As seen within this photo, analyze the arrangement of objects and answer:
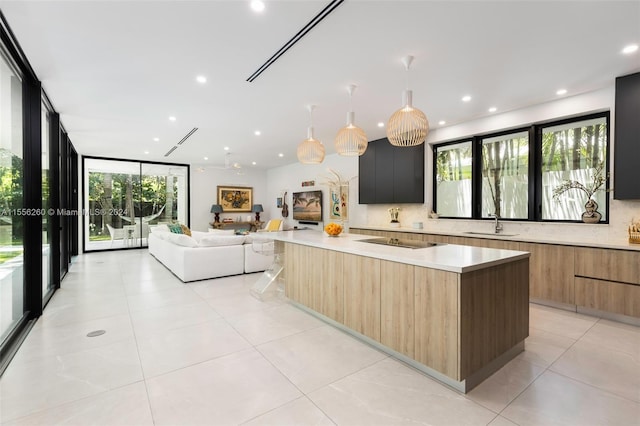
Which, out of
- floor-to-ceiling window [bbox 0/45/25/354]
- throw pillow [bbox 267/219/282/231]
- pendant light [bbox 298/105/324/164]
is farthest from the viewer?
throw pillow [bbox 267/219/282/231]

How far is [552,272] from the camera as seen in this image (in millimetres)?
3820

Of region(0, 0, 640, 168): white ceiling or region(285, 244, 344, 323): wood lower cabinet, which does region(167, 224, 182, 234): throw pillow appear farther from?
region(285, 244, 344, 323): wood lower cabinet

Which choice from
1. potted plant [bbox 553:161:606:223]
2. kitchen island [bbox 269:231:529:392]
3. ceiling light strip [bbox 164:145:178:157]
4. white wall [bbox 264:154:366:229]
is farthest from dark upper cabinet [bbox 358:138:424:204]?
ceiling light strip [bbox 164:145:178:157]

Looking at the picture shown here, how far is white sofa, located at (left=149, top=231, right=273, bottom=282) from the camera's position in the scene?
520 cm

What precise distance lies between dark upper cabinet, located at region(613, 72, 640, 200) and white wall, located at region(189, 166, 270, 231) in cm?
972

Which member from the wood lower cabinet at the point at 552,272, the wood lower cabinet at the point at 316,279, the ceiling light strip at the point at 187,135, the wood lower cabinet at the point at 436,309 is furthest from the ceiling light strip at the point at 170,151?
the wood lower cabinet at the point at 552,272

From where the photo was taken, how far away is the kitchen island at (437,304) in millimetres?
2102

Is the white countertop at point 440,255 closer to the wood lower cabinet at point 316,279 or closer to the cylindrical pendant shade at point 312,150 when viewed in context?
the wood lower cabinet at point 316,279

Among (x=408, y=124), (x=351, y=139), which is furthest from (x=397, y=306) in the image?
(x=351, y=139)

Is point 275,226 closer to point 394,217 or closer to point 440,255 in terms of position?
point 394,217

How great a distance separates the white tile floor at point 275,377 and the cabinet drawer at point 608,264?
1.76 ft

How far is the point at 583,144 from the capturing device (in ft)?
13.8

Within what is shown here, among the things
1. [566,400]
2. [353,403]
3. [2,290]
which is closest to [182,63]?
A: [2,290]

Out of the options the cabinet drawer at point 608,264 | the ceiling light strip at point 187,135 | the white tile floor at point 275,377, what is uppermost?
the ceiling light strip at point 187,135
